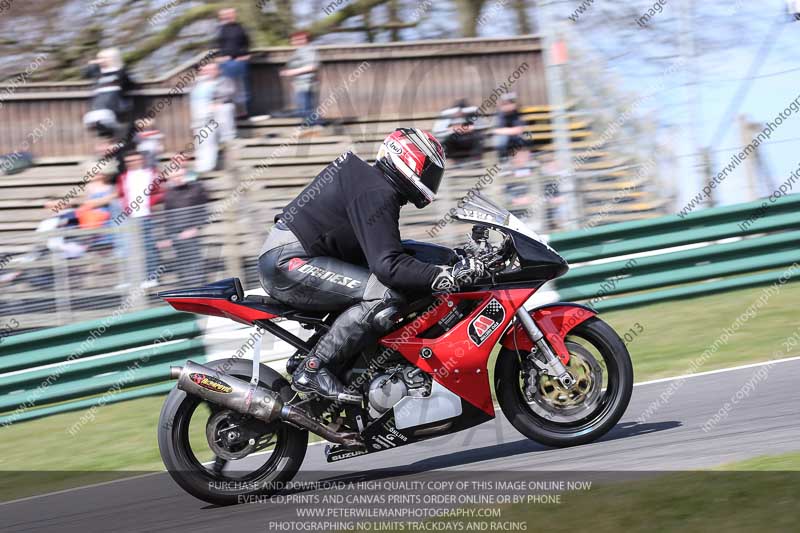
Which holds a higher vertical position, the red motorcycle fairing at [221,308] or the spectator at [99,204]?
the red motorcycle fairing at [221,308]

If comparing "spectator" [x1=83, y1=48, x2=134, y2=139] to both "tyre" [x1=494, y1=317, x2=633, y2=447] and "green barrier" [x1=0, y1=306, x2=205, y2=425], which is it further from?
"tyre" [x1=494, y1=317, x2=633, y2=447]

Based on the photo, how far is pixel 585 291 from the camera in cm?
1019

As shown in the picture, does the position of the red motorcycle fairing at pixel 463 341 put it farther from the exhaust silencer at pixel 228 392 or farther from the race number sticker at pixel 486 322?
the exhaust silencer at pixel 228 392

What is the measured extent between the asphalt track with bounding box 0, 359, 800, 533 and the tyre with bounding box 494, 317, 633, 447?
12 centimetres

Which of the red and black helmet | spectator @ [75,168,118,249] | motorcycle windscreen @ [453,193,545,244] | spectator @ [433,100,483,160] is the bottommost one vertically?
spectator @ [75,168,118,249]

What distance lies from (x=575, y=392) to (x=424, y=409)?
2.75ft

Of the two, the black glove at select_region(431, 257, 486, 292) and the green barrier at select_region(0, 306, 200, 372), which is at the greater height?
the black glove at select_region(431, 257, 486, 292)

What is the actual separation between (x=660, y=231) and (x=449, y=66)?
20.8 feet

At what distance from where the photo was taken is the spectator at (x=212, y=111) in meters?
12.5

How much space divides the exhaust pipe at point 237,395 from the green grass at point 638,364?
178 cm

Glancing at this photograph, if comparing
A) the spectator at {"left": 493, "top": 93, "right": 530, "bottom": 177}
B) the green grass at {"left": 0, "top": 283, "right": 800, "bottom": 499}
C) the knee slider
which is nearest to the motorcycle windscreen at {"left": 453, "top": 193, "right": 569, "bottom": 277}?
the knee slider

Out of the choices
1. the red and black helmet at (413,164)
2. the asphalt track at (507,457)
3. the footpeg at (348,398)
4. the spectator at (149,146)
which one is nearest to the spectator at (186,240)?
the spectator at (149,146)

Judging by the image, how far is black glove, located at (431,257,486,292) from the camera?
17.7ft

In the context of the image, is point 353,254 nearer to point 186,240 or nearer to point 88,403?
point 186,240
